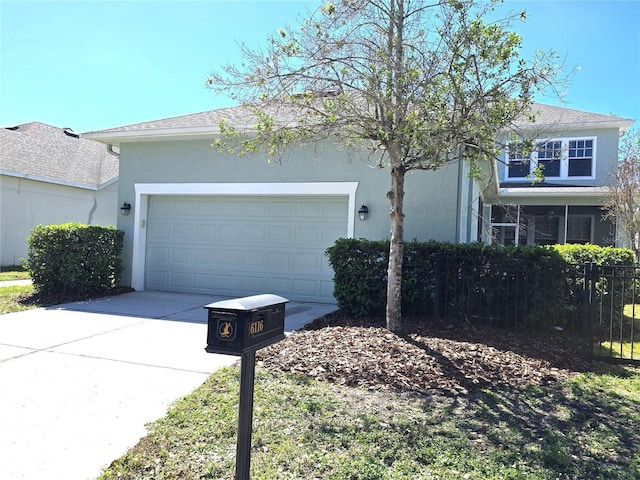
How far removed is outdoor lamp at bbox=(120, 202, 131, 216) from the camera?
427 inches

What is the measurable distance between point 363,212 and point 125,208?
236 inches

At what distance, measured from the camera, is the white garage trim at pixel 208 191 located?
9031 mm

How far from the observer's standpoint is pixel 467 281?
680 centimetres

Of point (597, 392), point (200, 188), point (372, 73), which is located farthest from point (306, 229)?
point (597, 392)

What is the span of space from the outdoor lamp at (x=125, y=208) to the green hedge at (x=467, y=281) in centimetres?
598

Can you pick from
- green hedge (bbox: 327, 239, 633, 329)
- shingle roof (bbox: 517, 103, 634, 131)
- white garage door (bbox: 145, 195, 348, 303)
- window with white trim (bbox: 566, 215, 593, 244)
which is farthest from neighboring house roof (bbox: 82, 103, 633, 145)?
window with white trim (bbox: 566, 215, 593, 244)

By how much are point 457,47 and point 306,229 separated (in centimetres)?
536

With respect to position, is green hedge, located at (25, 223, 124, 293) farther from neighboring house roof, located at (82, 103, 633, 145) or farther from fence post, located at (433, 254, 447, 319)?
fence post, located at (433, 254, 447, 319)

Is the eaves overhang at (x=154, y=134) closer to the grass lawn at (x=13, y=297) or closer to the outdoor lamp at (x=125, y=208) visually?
the outdoor lamp at (x=125, y=208)

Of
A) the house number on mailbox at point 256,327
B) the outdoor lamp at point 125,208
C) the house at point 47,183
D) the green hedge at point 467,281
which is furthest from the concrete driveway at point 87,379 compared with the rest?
the house at point 47,183

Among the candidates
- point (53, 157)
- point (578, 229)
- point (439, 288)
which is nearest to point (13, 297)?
point (439, 288)

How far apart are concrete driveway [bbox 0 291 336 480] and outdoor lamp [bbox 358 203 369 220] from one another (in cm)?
209

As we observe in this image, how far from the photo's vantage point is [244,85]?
5734 millimetres

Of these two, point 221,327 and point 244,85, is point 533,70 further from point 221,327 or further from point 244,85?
point 221,327
